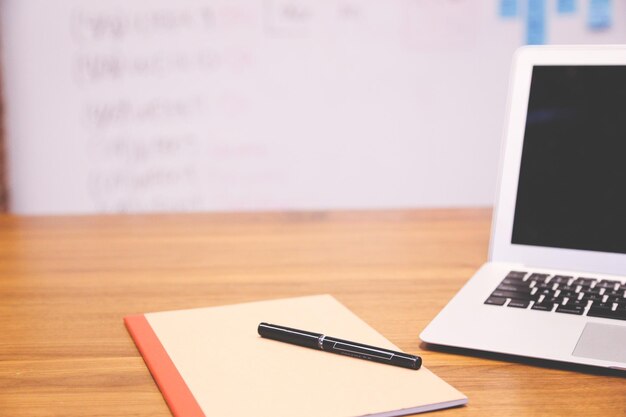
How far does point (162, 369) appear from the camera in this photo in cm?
56

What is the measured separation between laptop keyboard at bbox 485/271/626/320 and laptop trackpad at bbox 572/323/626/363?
29 millimetres

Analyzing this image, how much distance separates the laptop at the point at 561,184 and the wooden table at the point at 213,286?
0.26 feet

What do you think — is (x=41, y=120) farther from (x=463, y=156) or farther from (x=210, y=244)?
(x=210, y=244)

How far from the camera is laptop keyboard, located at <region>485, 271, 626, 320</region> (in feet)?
2.12

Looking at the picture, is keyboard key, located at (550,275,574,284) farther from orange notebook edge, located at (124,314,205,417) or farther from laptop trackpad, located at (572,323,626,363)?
orange notebook edge, located at (124,314,205,417)

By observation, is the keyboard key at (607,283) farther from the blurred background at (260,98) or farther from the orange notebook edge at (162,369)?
the blurred background at (260,98)

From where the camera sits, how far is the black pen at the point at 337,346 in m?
0.55

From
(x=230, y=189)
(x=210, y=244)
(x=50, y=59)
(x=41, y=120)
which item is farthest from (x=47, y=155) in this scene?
(x=210, y=244)

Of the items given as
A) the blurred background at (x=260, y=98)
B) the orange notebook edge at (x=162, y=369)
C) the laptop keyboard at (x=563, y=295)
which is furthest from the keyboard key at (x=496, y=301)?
the blurred background at (x=260, y=98)

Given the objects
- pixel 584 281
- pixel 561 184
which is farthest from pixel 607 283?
pixel 561 184

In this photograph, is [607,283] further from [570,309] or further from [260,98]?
[260,98]

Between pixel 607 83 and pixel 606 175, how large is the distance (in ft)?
0.33

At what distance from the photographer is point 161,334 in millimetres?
637

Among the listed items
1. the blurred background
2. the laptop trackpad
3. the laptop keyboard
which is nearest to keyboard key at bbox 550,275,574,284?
the laptop keyboard
